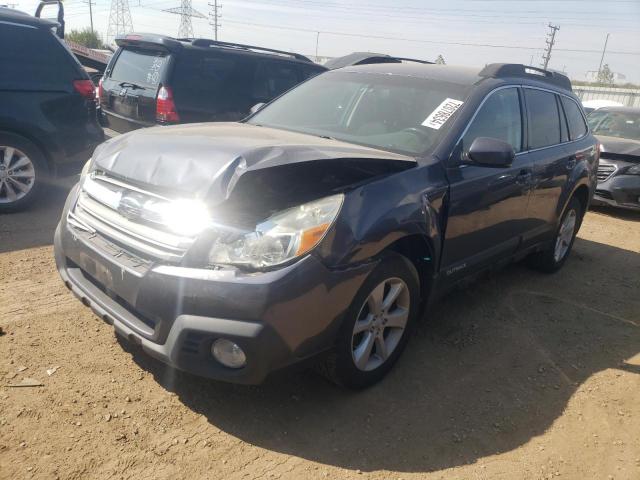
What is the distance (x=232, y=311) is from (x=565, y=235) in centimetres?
424

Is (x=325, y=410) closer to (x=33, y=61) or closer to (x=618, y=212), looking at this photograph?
(x=33, y=61)

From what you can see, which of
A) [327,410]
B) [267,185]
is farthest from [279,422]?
[267,185]

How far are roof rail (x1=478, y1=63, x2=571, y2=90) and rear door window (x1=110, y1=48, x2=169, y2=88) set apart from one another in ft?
14.2

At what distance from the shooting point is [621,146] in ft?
28.5

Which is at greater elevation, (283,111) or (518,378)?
(283,111)

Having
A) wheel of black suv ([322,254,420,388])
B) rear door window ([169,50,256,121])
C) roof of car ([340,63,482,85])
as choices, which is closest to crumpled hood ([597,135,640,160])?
roof of car ([340,63,482,85])

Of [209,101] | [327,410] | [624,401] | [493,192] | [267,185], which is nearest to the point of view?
[267,185]

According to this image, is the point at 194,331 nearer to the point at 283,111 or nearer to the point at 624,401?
the point at 283,111

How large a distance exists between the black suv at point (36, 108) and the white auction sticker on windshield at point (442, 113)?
3887 millimetres

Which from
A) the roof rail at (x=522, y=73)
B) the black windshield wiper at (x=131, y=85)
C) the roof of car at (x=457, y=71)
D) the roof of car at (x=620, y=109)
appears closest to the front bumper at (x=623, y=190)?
the roof of car at (x=620, y=109)

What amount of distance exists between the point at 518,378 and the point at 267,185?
2004 mm

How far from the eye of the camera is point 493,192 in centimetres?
363

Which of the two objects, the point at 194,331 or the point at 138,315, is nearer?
the point at 194,331

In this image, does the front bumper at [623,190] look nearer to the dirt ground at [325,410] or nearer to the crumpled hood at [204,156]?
the dirt ground at [325,410]
